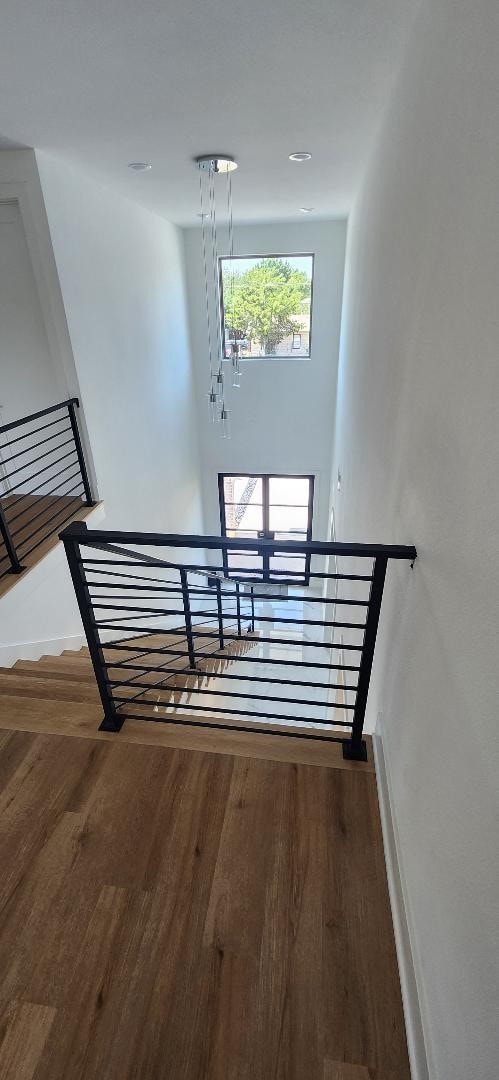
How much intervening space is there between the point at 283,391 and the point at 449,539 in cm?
616

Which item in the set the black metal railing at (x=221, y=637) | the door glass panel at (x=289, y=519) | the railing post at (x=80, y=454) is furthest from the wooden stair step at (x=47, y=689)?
the door glass panel at (x=289, y=519)

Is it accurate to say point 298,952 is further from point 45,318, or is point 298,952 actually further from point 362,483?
point 45,318

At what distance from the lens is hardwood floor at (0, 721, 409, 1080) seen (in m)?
1.07

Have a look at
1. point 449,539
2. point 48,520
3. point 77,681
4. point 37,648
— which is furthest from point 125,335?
point 449,539

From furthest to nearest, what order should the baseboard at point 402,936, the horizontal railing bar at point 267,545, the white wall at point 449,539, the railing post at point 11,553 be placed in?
the railing post at point 11,553
the horizontal railing bar at point 267,545
the baseboard at point 402,936
the white wall at point 449,539

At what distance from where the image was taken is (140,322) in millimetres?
4516

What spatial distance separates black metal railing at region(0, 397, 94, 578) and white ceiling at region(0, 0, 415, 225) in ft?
5.00

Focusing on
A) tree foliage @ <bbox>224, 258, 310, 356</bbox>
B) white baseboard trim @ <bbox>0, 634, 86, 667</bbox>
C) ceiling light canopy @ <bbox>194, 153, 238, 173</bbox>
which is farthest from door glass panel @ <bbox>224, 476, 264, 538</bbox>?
ceiling light canopy @ <bbox>194, 153, 238, 173</bbox>

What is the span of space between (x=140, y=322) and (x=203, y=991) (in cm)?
470

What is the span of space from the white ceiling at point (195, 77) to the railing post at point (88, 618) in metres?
1.66

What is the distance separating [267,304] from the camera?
248 inches

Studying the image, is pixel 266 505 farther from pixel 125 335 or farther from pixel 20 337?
pixel 20 337

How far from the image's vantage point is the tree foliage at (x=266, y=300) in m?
6.14

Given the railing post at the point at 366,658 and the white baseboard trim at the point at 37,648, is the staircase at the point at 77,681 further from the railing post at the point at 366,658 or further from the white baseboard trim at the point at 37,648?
the railing post at the point at 366,658
